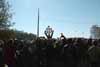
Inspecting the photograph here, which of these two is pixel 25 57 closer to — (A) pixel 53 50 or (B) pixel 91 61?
(A) pixel 53 50

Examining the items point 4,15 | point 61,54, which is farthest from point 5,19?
point 61,54

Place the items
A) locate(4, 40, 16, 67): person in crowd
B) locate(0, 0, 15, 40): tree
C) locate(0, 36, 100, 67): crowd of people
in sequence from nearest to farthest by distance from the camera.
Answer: locate(4, 40, 16, 67): person in crowd, locate(0, 36, 100, 67): crowd of people, locate(0, 0, 15, 40): tree

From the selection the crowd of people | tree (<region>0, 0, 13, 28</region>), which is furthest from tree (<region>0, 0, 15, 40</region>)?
the crowd of people

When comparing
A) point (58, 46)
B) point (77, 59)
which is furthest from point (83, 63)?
point (58, 46)

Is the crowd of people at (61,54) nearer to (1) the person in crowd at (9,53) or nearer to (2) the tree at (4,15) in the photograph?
(1) the person in crowd at (9,53)

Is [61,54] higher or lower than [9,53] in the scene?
lower

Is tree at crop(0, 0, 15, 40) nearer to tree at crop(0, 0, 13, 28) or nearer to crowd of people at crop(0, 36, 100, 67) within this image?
tree at crop(0, 0, 13, 28)

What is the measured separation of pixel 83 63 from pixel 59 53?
1319 millimetres

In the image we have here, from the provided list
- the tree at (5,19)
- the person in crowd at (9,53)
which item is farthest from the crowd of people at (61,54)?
the tree at (5,19)

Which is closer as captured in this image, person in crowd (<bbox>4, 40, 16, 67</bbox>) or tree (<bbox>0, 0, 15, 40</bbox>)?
person in crowd (<bbox>4, 40, 16, 67</bbox>)

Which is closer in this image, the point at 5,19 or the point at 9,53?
the point at 9,53

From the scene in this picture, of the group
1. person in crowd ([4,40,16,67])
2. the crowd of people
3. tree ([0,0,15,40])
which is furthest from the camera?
tree ([0,0,15,40])

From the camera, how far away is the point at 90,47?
14859 mm

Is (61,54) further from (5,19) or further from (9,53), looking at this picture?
(5,19)
